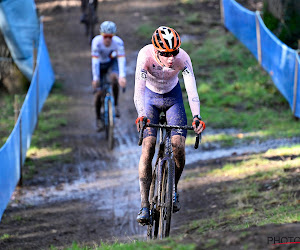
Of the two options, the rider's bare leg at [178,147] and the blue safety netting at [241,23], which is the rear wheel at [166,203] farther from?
the blue safety netting at [241,23]

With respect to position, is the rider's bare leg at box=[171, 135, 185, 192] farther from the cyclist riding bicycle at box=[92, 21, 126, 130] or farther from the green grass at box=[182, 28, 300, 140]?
the green grass at box=[182, 28, 300, 140]

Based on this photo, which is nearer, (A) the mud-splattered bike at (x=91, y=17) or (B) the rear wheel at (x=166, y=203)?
(B) the rear wheel at (x=166, y=203)

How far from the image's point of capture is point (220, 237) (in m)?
4.73

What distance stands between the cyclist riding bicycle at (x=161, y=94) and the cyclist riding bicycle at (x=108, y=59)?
13.3ft

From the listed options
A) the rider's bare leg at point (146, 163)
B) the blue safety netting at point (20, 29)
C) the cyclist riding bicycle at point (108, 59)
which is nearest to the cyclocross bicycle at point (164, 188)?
the rider's bare leg at point (146, 163)

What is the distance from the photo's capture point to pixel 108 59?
10977 mm

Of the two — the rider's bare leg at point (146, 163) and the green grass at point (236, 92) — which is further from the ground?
the rider's bare leg at point (146, 163)

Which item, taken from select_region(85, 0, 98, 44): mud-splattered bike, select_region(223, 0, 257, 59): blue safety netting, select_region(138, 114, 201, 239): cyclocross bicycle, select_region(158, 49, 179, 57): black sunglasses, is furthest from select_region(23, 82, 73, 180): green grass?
select_region(223, 0, 257, 59): blue safety netting

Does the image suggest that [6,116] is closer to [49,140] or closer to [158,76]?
[49,140]

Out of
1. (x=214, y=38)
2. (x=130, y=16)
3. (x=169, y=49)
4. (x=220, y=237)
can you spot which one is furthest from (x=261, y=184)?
(x=130, y=16)

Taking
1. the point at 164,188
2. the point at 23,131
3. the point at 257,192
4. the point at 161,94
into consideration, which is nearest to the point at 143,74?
the point at 161,94

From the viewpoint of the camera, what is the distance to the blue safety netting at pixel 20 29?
14.6 m

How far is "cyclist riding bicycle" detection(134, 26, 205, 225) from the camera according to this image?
6.04 m

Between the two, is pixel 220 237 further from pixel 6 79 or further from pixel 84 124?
pixel 6 79
